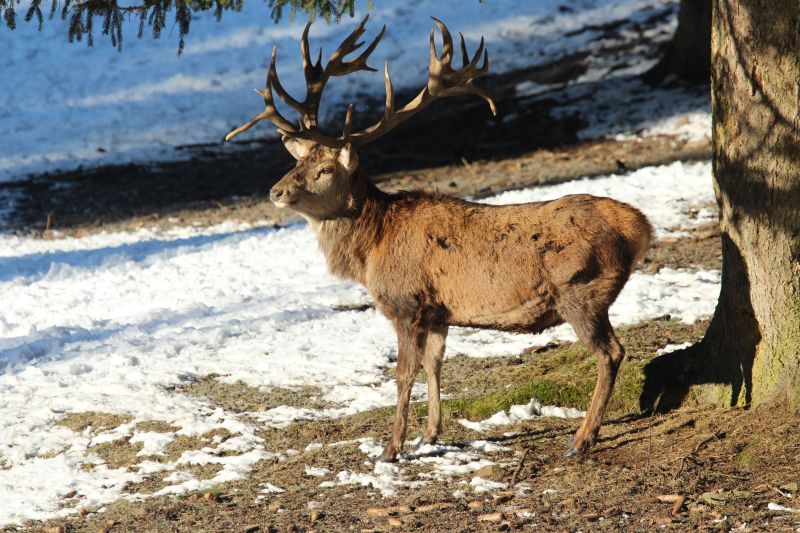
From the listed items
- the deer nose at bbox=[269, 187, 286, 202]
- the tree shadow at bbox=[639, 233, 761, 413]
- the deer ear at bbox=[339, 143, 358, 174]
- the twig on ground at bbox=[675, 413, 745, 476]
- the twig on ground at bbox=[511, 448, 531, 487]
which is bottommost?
the twig on ground at bbox=[511, 448, 531, 487]

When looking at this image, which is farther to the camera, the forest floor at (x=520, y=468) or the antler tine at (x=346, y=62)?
the antler tine at (x=346, y=62)

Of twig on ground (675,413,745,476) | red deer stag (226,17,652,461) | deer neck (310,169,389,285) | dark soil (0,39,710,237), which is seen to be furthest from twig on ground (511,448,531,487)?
dark soil (0,39,710,237)

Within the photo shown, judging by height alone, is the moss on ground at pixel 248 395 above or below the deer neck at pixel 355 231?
below

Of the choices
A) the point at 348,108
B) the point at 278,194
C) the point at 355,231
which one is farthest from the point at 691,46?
the point at 278,194

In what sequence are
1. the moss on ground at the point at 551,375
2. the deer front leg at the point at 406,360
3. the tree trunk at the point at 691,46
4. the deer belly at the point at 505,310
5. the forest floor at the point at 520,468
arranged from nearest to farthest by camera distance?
the forest floor at the point at 520,468 → the deer belly at the point at 505,310 → the deer front leg at the point at 406,360 → the moss on ground at the point at 551,375 → the tree trunk at the point at 691,46

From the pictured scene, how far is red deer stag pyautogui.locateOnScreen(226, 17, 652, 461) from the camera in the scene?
244 inches

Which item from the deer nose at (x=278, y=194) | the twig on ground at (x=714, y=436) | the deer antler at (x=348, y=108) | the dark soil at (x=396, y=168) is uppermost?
the deer antler at (x=348, y=108)

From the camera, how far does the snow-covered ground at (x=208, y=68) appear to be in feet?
61.7

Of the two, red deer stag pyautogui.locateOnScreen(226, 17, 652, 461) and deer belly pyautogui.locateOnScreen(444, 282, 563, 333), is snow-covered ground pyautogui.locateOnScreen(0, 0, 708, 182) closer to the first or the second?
red deer stag pyautogui.locateOnScreen(226, 17, 652, 461)

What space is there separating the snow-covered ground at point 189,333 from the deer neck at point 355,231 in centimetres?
117

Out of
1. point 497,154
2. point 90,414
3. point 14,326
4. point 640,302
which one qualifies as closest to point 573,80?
point 497,154

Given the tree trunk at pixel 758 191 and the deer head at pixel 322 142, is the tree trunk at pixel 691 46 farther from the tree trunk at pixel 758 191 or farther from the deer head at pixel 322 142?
the tree trunk at pixel 758 191

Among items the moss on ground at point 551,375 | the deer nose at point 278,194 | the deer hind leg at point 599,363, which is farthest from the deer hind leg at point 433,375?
the deer nose at point 278,194

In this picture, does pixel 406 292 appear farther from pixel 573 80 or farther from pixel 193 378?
pixel 573 80
